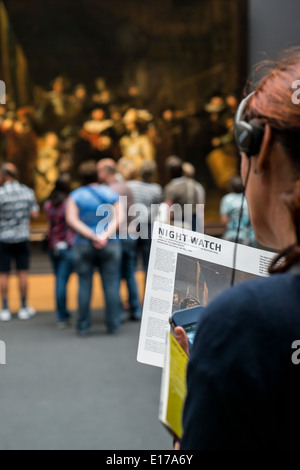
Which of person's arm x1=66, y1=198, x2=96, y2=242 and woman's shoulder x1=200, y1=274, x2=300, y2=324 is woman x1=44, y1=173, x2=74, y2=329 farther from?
woman's shoulder x1=200, y1=274, x2=300, y2=324

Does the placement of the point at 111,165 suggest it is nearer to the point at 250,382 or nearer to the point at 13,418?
the point at 13,418


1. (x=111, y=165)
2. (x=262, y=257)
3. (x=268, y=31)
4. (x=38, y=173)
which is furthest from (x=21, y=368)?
(x=38, y=173)

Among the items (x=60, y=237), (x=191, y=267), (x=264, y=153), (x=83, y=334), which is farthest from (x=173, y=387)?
(x=60, y=237)

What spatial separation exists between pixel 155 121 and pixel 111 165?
6.51 metres

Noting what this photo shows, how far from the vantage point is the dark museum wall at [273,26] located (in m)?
4.09

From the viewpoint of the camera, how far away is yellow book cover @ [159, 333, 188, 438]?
1078mm

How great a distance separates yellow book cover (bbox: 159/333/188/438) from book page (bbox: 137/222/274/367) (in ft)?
0.34

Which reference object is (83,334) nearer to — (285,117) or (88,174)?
(88,174)

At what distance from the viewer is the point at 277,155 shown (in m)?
0.93

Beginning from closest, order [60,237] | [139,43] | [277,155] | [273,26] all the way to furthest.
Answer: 1. [277,155]
2. [273,26]
3. [60,237]
4. [139,43]

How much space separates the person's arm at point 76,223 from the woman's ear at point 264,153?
199 inches

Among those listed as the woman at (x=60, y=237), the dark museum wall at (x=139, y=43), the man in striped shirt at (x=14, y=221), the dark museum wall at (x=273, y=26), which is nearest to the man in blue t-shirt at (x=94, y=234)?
the woman at (x=60, y=237)

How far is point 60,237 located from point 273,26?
3.14 m

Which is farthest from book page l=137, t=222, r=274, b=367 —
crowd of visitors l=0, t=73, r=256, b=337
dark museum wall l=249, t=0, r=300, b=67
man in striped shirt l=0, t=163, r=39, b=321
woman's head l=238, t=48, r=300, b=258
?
man in striped shirt l=0, t=163, r=39, b=321
